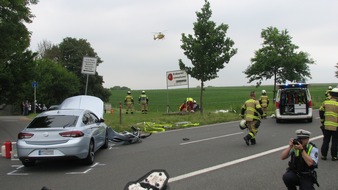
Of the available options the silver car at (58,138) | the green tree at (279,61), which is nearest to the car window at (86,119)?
the silver car at (58,138)

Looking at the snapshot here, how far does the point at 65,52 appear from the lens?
6862 cm

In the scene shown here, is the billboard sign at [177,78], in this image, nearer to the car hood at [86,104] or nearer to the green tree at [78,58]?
the car hood at [86,104]

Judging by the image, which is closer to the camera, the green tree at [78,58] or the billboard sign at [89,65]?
the billboard sign at [89,65]

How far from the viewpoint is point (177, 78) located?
28.3 m

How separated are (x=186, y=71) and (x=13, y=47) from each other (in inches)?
457

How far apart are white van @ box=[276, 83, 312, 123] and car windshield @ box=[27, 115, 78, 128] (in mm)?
12398

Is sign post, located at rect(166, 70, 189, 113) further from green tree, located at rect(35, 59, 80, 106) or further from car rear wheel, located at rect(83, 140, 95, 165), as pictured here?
green tree, located at rect(35, 59, 80, 106)

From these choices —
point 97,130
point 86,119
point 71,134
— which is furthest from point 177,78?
point 71,134

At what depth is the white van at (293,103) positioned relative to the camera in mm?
19312

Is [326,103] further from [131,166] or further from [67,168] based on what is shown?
[67,168]

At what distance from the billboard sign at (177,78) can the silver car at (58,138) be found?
17.8 metres

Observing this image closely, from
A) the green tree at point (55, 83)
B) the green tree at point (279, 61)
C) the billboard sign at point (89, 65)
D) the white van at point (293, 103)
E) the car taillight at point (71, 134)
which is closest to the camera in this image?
the car taillight at point (71, 134)

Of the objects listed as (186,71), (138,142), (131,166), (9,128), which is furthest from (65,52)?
(131,166)

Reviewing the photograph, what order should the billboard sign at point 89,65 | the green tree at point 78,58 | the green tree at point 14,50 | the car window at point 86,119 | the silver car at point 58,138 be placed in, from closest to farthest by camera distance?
the silver car at point 58,138
the car window at point 86,119
the billboard sign at point 89,65
the green tree at point 14,50
the green tree at point 78,58
